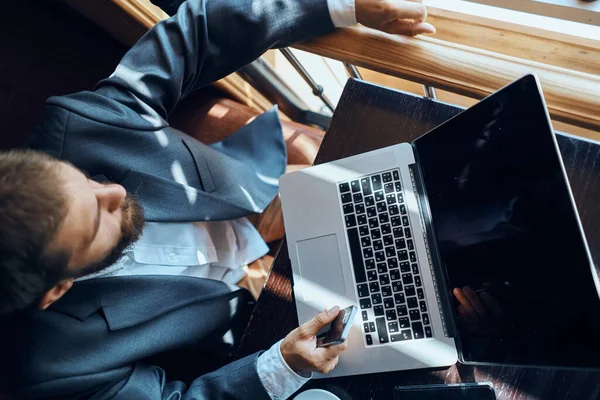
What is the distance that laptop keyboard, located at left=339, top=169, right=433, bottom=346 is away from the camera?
72cm

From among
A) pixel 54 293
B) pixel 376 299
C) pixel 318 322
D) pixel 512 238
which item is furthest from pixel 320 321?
pixel 54 293

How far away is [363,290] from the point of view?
0.76 m

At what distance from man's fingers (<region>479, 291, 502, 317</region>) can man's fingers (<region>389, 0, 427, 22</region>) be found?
44 centimetres

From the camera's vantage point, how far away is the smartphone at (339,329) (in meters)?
0.68

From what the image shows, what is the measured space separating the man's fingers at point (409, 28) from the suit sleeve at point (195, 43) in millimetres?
147

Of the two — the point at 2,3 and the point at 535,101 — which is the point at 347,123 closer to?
the point at 535,101

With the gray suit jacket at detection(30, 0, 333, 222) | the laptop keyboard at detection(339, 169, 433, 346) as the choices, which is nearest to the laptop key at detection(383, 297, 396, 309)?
the laptop keyboard at detection(339, 169, 433, 346)

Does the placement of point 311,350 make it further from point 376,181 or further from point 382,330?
point 376,181

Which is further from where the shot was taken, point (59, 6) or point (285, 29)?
point (59, 6)

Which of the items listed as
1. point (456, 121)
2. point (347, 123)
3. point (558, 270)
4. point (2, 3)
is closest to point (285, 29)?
point (347, 123)

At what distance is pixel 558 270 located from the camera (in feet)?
1.76

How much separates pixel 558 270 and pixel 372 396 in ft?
1.20

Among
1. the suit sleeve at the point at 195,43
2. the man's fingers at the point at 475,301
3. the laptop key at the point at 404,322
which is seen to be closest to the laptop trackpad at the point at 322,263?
the laptop key at the point at 404,322

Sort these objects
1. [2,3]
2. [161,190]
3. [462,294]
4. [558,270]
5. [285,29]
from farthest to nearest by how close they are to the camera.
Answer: [2,3]
[161,190]
[285,29]
[462,294]
[558,270]
